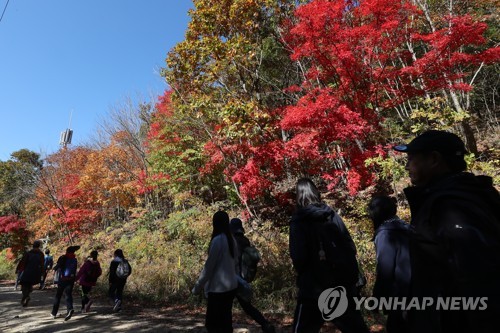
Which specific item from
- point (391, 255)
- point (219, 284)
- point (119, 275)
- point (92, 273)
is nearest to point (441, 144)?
point (391, 255)

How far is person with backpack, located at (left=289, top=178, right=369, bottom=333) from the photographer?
241 centimetres

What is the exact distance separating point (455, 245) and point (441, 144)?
505mm

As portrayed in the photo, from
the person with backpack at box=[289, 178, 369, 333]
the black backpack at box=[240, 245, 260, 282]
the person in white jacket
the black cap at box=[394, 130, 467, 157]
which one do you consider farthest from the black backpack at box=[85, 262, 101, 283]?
the black cap at box=[394, 130, 467, 157]

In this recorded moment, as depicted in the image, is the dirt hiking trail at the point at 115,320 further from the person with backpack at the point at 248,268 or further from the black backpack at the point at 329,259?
the black backpack at the point at 329,259

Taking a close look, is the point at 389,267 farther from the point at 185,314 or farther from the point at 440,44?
the point at 440,44

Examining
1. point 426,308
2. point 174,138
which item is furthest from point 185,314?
point 174,138

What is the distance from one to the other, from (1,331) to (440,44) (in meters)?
14.2

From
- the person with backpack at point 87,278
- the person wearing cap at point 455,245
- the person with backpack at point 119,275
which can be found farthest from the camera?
the person with backpack at point 87,278

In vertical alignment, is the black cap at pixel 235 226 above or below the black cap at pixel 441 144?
below

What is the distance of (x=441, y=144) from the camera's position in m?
1.32

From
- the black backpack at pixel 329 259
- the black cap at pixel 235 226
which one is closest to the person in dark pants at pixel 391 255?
the black backpack at pixel 329 259

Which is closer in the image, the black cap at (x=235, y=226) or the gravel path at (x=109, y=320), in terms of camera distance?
the black cap at (x=235, y=226)

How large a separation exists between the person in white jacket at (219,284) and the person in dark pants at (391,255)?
5.38ft

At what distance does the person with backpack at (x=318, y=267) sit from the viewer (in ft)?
7.90
